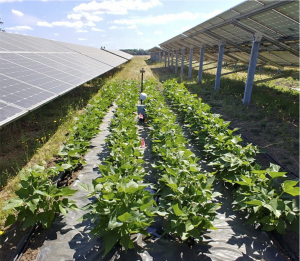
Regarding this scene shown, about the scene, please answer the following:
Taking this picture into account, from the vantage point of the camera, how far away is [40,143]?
231 inches

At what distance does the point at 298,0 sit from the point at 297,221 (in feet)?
18.2

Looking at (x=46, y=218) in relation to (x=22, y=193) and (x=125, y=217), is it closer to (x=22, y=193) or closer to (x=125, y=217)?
(x=22, y=193)

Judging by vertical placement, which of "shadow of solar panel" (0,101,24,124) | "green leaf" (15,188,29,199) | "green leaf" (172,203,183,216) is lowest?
"green leaf" (15,188,29,199)

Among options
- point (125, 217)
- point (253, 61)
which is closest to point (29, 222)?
point (125, 217)

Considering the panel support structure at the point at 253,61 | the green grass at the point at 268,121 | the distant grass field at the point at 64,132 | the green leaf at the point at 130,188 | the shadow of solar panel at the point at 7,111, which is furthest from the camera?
the panel support structure at the point at 253,61

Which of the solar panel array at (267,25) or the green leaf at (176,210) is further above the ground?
the solar panel array at (267,25)

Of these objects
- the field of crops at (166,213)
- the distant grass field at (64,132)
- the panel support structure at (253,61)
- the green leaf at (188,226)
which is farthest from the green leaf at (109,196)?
the panel support structure at (253,61)

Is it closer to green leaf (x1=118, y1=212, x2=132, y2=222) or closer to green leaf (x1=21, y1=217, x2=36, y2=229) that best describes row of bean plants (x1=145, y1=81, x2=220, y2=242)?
green leaf (x1=118, y1=212, x2=132, y2=222)

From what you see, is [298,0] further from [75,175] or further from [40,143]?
[40,143]

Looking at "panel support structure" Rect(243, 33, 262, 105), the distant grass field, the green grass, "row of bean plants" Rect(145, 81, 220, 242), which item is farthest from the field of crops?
"panel support structure" Rect(243, 33, 262, 105)

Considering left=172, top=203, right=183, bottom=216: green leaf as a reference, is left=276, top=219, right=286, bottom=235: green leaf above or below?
below

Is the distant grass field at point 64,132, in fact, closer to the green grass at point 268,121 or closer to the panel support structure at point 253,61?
the green grass at point 268,121

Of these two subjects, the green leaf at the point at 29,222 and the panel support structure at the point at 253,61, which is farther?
the panel support structure at the point at 253,61

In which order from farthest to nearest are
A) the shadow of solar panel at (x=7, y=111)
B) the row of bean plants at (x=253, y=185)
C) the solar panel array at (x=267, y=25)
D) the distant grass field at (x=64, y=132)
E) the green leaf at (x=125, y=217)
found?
1. the solar panel array at (x=267, y=25)
2. the distant grass field at (x=64, y=132)
3. the shadow of solar panel at (x=7, y=111)
4. the row of bean plants at (x=253, y=185)
5. the green leaf at (x=125, y=217)
